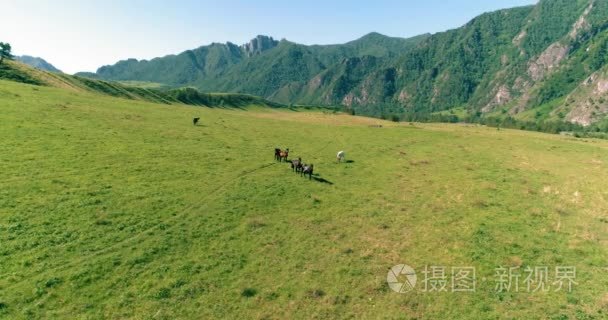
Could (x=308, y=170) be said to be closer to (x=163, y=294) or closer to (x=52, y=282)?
(x=163, y=294)

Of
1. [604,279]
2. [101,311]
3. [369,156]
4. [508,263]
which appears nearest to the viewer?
[101,311]

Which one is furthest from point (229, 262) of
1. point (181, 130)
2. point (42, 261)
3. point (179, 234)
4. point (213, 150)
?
point (181, 130)

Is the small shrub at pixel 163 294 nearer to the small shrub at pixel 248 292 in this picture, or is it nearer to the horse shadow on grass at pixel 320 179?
the small shrub at pixel 248 292

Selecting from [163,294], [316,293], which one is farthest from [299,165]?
[163,294]

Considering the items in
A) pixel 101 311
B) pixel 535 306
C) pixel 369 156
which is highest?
pixel 369 156

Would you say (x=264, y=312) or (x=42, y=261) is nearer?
(x=264, y=312)

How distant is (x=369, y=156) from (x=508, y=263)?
29.0m

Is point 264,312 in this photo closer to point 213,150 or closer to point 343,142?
point 213,150

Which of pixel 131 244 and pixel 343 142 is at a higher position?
pixel 343 142

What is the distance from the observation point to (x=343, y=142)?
202 feet
